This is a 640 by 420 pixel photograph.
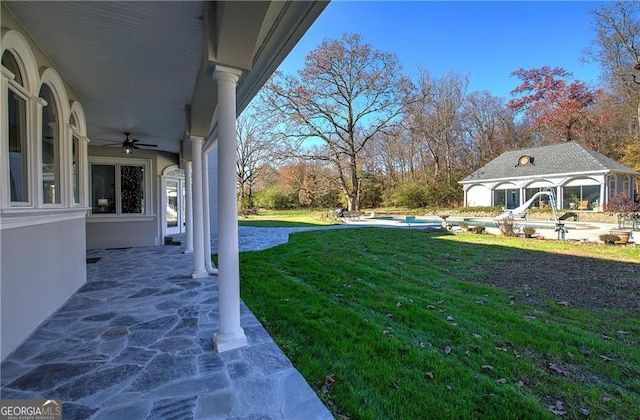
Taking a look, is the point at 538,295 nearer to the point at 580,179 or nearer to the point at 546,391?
the point at 546,391

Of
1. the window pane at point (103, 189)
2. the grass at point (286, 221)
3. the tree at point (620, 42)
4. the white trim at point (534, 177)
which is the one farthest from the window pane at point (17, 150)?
the tree at point (620, 42)

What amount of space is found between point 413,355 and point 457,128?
1129 inches

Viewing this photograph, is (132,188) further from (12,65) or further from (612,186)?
(612,186)

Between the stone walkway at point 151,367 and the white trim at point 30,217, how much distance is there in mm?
1100

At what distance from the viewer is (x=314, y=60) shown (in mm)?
19188

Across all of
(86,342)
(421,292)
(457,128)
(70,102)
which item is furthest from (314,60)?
(86,342)

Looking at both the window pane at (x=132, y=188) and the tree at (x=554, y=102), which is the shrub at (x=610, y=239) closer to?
the window pane at (x=132, y=188)

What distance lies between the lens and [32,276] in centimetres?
301

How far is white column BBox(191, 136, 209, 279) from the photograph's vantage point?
507 centimetres

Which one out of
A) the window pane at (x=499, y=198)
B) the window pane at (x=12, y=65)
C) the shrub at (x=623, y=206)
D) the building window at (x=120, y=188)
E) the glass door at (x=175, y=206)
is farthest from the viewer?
the window pane at (x=499, y=198)

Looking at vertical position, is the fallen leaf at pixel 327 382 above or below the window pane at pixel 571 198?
below

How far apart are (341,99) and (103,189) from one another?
52.2 ft

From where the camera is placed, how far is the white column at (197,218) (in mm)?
5070

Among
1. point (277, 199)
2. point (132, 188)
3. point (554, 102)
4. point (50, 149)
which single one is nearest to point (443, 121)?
point (554, 102)
